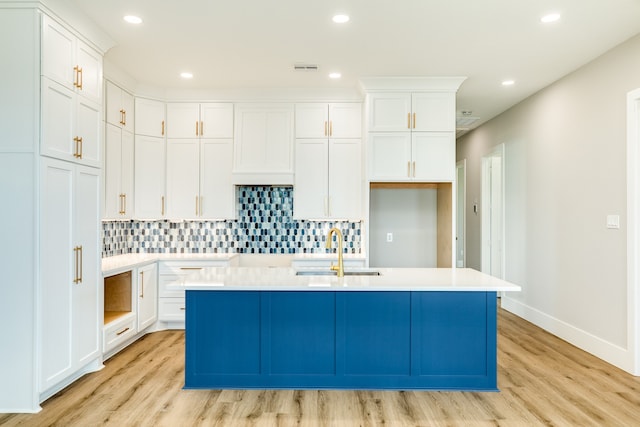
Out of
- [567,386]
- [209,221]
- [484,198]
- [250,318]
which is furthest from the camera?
[484,198]

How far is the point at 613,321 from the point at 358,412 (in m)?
2.46

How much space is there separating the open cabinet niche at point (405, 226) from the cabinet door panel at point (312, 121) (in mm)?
957

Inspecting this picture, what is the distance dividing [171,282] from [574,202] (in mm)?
4186

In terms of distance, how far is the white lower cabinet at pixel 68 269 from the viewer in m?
2.74

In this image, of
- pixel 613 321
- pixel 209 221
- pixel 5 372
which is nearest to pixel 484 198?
pixel 613 321

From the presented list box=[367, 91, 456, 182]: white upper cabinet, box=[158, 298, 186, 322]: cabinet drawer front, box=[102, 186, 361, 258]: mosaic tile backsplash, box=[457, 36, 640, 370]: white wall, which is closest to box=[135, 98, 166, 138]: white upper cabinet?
box=[102, 186, 361, 258]: mosaic tile backsplash

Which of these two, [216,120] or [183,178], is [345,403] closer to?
[183,178]

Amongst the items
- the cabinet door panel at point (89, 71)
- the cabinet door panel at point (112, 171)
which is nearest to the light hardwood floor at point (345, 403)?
the cabinet door panel at point (112, 171)

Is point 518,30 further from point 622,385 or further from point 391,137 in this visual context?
point 622,385

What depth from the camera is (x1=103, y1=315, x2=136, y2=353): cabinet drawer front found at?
357cm

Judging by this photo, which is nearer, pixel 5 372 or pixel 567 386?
pixel 5 372

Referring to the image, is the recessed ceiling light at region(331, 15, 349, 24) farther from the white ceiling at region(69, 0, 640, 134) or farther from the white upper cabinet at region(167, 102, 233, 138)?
the white upper cabinet at region(167, 102, 233, 138)

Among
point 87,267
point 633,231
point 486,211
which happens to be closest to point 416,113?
point 633,231

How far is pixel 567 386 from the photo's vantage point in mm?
3135
